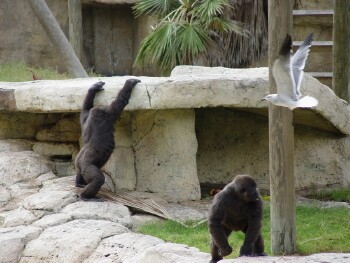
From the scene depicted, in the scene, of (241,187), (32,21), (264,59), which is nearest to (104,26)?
(32,21)

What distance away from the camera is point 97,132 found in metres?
10.0

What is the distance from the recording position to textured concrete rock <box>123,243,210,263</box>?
23.3 feet

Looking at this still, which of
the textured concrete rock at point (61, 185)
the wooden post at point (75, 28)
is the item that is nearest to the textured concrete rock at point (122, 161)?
the textured concrete rock at point (61, 185)

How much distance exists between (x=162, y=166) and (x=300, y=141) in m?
2.13

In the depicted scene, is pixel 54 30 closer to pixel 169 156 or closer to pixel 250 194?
pixel 169 156

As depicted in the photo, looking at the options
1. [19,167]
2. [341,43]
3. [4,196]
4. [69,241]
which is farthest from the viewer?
[341,43]

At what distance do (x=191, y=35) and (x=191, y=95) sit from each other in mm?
5404

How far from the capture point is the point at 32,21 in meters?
19.8

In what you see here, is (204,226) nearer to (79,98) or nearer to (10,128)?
(79,98)

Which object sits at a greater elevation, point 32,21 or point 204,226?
point 32,21

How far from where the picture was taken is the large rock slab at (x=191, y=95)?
977cm

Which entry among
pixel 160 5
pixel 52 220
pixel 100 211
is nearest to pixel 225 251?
pixel 100 211

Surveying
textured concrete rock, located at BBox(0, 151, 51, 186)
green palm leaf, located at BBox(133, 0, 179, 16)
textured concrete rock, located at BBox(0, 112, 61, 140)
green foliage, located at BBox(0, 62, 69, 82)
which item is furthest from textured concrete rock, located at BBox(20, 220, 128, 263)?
green palm leaf, located at BBox(133, 0, 179, 16)

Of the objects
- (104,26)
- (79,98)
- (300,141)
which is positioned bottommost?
(300,141)
